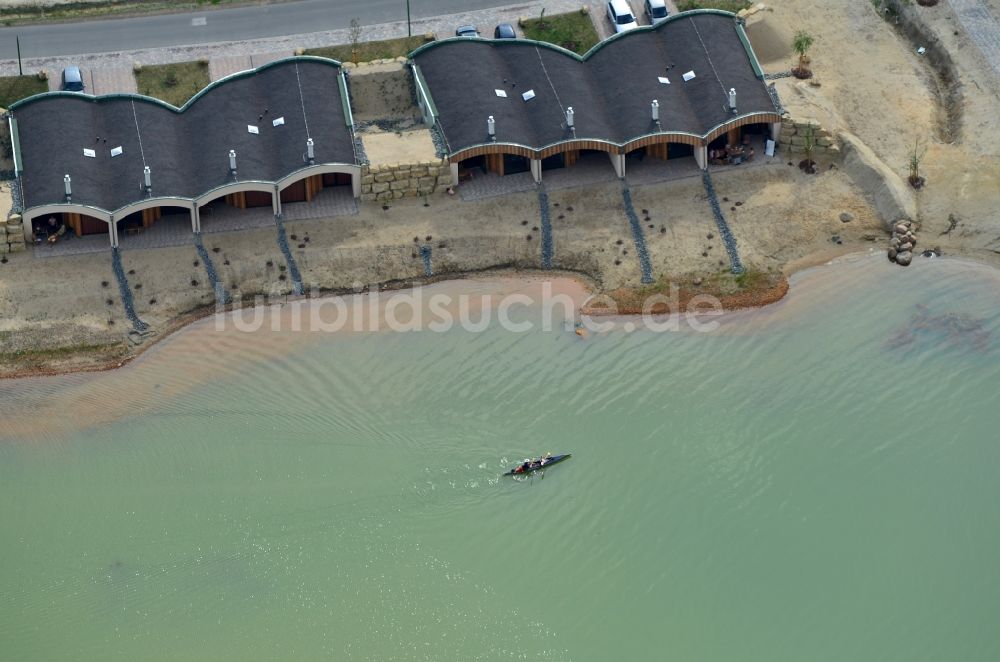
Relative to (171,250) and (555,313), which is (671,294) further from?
(171,250)

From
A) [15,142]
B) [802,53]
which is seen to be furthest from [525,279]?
[15,142]

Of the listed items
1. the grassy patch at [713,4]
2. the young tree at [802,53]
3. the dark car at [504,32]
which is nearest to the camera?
the young tree at [802,53]

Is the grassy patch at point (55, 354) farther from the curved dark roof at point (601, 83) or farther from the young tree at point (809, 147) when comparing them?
the young tree at point (809, 147)

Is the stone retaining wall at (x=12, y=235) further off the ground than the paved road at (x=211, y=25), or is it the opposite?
the paved road at (x=211, y=25)

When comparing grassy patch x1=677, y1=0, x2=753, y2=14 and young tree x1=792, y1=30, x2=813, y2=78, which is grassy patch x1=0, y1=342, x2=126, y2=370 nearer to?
grassy patch x1=677, y1=0, x2=753, y2=14

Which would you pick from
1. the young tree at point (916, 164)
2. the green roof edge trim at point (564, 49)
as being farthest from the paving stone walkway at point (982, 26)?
the green roof edge trim at point (564, 49)
